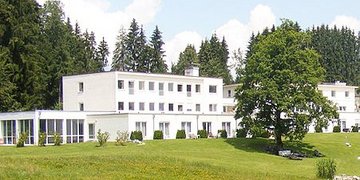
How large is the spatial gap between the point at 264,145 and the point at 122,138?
1465 cm

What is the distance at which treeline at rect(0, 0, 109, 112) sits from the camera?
7381 centimetres

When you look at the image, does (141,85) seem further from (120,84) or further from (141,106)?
(120,84)

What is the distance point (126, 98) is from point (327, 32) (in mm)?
92710

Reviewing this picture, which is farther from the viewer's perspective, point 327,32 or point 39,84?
point 327,32

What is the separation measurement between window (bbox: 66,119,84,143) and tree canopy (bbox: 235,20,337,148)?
16961 mm

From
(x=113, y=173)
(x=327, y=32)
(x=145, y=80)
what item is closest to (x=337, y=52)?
(x=327, y=32)

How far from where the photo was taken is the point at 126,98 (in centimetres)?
7119

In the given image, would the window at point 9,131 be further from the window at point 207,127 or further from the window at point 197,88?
the window at point 197,88

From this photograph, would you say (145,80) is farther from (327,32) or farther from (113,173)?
(327,32)

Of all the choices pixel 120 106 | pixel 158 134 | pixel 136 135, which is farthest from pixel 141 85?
pixel 136 135

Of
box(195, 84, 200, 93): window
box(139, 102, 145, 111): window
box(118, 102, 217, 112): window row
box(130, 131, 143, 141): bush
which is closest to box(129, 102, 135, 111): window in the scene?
box(118, 102, 217, 112): window row

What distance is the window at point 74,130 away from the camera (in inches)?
2480

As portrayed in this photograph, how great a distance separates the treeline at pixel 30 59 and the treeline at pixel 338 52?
57163mm

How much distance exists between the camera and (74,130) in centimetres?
6394
